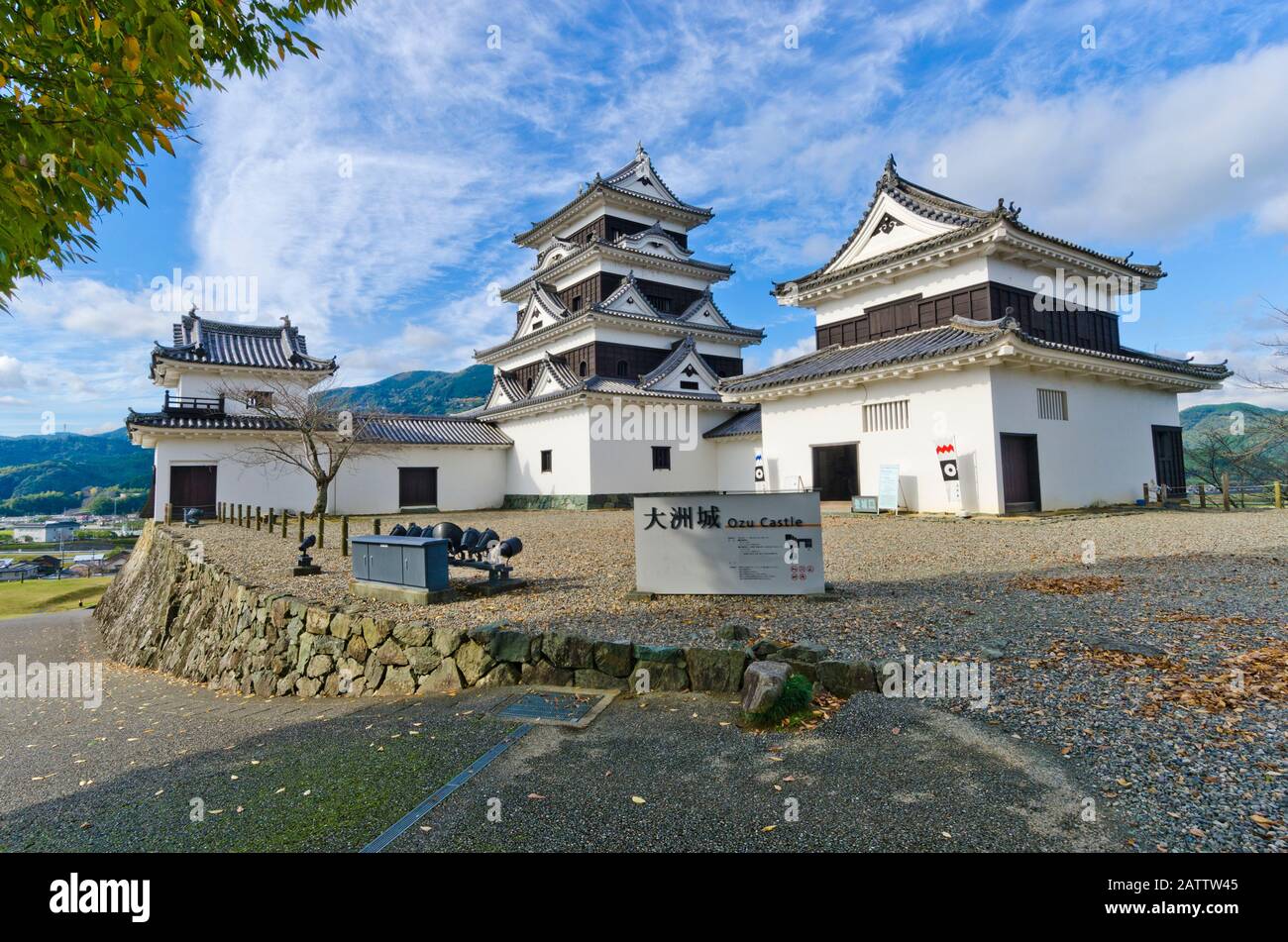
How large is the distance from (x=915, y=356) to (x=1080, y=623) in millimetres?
10702

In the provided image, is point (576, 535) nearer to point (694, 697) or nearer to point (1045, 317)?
point (694, 697)

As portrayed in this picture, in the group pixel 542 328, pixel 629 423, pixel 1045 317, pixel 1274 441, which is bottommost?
pixel 1274 441

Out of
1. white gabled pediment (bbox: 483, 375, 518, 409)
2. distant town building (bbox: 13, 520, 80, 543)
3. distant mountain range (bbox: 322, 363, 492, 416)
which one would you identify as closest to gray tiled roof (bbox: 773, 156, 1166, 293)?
white gabled pediment (bbox: 483, 375, 518, 409)

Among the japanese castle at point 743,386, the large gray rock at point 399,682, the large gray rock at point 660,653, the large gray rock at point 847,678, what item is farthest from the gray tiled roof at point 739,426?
the large gray rock at point 847,678

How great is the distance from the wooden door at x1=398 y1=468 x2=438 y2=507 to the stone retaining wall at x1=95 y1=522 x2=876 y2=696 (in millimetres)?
13122

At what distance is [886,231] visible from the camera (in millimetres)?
18453

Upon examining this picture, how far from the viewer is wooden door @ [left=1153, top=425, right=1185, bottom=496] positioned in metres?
18.3

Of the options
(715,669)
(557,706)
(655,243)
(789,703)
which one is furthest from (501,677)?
(655,243)

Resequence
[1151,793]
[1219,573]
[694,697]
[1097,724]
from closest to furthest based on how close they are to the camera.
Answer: [1151,793]
[1097,724]
[694,697]
[1219,573]

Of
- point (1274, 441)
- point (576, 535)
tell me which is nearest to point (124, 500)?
point (576, 535)

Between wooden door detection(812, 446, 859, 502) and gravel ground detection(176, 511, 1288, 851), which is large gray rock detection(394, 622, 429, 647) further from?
wooden door detection(812, 446, 859, 502)

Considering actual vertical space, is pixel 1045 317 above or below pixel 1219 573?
above

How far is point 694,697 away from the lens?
4711mm
